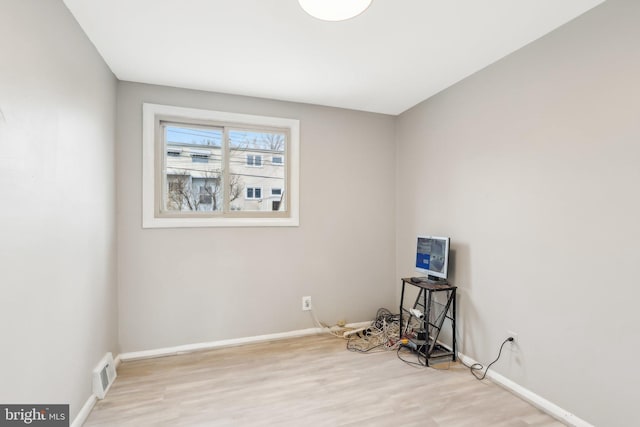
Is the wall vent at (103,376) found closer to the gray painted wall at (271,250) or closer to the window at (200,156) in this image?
the gray painted wall at (271,250)

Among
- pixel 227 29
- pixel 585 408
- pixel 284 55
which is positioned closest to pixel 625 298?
pixel 585 408

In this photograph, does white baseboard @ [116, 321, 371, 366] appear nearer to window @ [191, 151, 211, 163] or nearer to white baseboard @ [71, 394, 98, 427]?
white baseboard @ [71, 394, 98, 427]

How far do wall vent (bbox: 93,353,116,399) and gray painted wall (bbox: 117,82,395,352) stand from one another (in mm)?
362

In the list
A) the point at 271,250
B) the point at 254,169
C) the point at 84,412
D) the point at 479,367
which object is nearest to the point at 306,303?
the point at 271,250

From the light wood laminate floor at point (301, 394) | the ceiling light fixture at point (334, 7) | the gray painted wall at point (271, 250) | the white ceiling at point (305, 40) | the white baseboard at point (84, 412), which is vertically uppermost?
the white ceiling at point (305, 40)

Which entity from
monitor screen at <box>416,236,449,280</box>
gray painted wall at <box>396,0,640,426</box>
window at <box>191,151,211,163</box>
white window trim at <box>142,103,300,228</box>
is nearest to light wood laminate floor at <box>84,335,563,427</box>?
gray painted wall at <box>396,0,640,426</box>

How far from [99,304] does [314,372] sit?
1675mm

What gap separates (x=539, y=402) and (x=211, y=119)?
3.36 m

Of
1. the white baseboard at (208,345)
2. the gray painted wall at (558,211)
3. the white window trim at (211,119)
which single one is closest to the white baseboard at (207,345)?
the white baseboard at (208,345)

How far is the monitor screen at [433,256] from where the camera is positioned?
8.41 ft

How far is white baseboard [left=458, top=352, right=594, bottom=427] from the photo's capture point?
5.76 feet

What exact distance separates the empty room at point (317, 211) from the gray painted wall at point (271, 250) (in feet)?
0.07

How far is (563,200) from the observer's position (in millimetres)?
1844

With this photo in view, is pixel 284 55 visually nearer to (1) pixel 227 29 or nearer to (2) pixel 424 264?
(1) pixel 227 29
